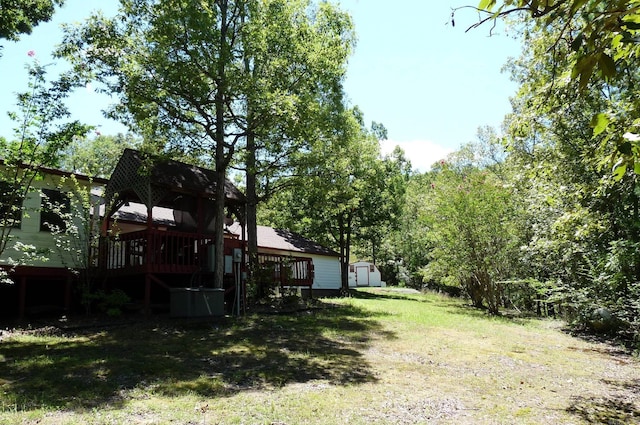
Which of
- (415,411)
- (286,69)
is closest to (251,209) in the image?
(286,69)

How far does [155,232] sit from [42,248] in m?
2.92

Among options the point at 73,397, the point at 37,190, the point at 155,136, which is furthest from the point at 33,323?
the point at 73,397

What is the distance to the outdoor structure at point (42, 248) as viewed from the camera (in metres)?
10.9

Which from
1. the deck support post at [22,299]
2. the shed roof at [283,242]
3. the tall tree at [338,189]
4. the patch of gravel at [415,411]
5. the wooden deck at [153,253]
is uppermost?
the tall tree at [338,189]

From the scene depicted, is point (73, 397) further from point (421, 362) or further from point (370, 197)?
point (370, 197)

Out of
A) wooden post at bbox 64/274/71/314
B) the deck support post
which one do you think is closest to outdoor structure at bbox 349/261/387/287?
wooden post at bbox 64/274/71/314

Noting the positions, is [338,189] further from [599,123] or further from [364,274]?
[364,274]

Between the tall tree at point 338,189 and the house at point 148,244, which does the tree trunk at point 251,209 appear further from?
the tall tree at point 338,189

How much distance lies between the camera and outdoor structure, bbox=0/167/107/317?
1086cm

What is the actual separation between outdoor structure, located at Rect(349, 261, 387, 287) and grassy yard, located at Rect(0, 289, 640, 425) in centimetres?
3343

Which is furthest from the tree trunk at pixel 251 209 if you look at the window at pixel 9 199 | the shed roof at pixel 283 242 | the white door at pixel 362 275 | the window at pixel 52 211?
the white door at pixel 362 275

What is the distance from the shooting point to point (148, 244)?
11070mm

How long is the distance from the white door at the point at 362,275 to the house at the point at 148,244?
1164 inches

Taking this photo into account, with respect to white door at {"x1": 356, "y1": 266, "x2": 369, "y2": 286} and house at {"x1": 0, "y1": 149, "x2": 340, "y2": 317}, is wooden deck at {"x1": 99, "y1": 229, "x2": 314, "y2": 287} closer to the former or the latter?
house at {"x1": 0, "y1": 149, "x2": 340, "y2": 317}
